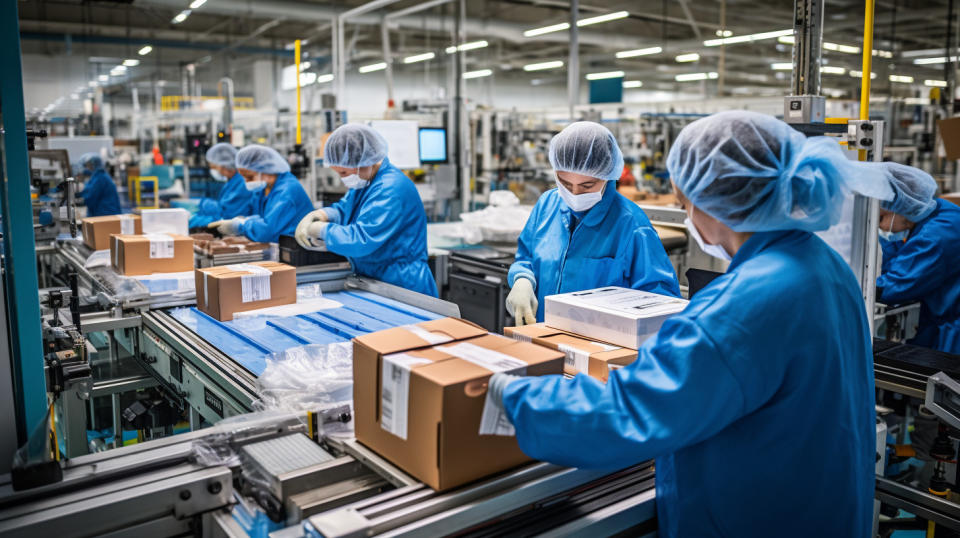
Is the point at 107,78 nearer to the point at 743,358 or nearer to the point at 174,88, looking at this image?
the point at 174,88

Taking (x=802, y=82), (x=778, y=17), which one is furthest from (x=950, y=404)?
(x=778, y=17)

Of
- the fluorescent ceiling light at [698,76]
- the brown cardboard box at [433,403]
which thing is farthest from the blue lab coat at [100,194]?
the fluorescent ceiling light at [698,76]

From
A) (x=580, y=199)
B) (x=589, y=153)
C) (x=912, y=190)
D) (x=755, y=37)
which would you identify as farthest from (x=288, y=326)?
(x=755, y=37)

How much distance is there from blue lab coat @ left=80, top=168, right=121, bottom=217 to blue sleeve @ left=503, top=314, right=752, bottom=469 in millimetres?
7093

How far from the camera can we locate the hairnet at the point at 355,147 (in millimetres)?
3666

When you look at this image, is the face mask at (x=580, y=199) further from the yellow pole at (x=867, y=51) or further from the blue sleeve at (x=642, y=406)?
the blue sleeve at (x=642, y=406)

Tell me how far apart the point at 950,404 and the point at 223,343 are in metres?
2.52

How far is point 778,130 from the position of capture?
1.31m

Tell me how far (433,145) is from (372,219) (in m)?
3.15

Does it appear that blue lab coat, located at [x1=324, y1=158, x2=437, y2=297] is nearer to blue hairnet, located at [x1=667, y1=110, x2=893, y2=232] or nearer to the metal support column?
the metal support column

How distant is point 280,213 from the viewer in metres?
4.95

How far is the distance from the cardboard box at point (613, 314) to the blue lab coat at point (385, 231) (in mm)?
1605

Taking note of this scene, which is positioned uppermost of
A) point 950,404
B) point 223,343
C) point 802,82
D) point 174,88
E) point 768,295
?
point 174,88

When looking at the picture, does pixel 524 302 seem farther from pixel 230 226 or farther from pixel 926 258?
pixel 230 226
